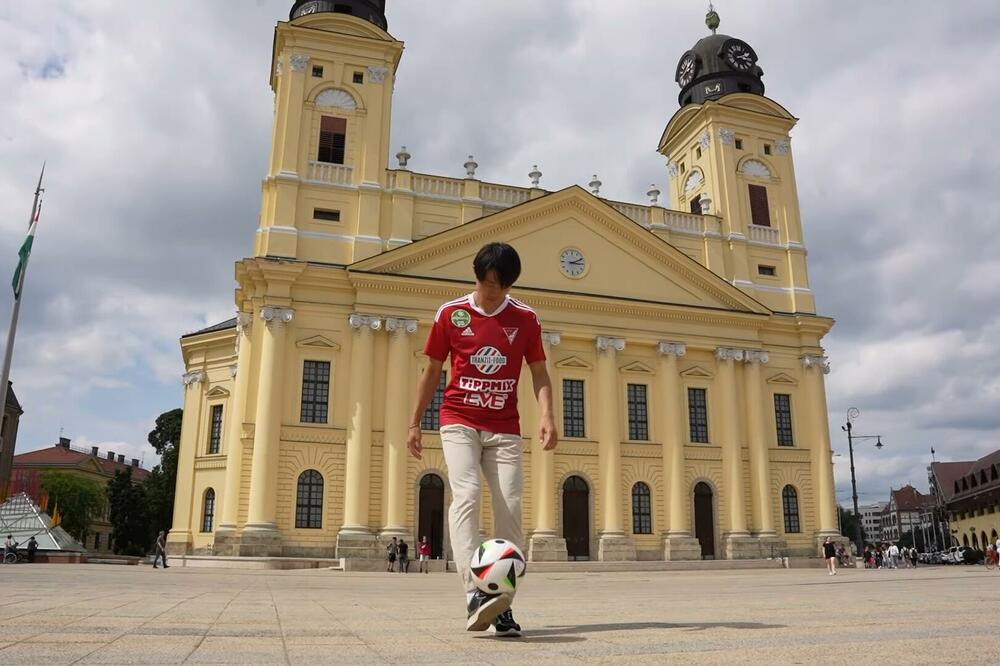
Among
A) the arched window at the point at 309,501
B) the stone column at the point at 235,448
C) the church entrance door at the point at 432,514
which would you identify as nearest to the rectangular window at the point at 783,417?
the church entrance door at the point at 432,514

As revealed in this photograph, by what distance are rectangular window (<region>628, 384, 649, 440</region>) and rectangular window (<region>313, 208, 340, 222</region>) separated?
13.4 meters

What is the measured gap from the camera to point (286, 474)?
1057 inches

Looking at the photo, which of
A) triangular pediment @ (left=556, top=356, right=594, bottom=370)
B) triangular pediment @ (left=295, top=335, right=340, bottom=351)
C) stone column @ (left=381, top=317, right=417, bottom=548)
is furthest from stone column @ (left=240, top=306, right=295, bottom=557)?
triangular pediment @ (left=556, top=356, right=594, bottom=370)

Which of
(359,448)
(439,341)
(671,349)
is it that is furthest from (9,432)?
(439,341)

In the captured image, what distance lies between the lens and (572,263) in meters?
31.6

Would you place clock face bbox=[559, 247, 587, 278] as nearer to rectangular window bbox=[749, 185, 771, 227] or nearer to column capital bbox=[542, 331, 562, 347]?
column capital bbox=[542, 331, 562, 347]

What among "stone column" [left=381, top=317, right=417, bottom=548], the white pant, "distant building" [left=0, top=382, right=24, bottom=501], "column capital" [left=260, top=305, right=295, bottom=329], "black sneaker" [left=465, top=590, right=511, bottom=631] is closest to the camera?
"black sneaker" [left=465, top=590, right=511, bottom=631]

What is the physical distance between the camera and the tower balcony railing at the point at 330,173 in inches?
1200

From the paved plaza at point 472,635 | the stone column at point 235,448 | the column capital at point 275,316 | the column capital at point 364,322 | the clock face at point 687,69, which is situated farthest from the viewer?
the clock face at point 687,69

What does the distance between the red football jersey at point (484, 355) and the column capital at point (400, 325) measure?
2294 cm

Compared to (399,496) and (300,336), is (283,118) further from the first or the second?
(399,496)

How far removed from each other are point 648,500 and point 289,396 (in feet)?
47.2

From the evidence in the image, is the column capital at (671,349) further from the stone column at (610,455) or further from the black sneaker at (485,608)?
the black sneaker at (485,608)

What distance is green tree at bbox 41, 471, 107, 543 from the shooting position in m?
62.7
